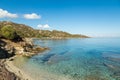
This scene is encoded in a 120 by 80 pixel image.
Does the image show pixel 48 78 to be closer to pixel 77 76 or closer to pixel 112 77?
pixel 77 76

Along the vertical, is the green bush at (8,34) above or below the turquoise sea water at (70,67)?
above

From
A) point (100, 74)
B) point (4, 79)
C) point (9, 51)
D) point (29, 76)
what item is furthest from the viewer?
point (9, 51)

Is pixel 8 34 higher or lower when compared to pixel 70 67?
higher

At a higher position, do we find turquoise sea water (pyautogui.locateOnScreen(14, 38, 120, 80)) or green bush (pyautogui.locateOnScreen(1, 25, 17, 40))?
green bush (pyautogui.locateOnScreen(1, 25, 17, 40))

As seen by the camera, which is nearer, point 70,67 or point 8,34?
point 70,67

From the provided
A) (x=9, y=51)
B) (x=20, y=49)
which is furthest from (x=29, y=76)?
(x=20, y=49)

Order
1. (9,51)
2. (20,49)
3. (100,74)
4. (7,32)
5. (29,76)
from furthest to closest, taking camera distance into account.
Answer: (7,32) → (20,49) → (9,51) → (100,74) → (29,76)

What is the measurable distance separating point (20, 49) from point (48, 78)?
36470mm

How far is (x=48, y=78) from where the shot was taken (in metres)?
29.9

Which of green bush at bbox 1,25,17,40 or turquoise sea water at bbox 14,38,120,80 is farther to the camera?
green bush at bbox 1,25,17,40

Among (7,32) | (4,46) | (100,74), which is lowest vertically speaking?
(100,74)

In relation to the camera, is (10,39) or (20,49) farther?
(10,39)

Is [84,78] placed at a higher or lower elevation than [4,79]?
lower

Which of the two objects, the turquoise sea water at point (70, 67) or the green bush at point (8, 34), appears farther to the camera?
the green bush at point (8, 34)
